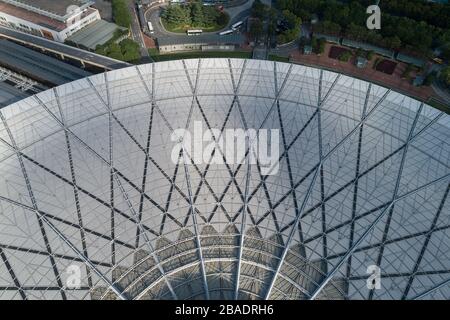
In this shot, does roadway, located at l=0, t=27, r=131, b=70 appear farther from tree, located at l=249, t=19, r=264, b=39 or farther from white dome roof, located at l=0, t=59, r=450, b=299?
white dome roof, located at l=0, t=59, r=450, b=299

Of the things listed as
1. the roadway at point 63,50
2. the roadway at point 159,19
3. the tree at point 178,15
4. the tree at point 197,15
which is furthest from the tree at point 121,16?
the tree at point 197,15

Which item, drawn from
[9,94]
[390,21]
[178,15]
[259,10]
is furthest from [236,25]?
[9,94]

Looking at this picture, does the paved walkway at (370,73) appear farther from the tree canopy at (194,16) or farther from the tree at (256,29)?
the tree canopy at (194,16)

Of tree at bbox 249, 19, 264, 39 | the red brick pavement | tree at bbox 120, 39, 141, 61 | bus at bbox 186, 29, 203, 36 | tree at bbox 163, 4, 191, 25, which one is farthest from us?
tree at bbox 163, 4, 191, 25

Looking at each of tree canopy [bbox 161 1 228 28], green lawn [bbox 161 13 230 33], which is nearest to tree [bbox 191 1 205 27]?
tree canopy [bbox 161 1 228 28]

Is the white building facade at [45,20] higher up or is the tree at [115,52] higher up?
the white building facade at [45,20]

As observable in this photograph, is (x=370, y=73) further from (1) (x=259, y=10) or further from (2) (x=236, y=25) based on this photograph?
(2) (x=236, y=25)

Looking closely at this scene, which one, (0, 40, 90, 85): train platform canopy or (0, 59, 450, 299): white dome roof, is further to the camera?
(0, 40, 90, 85): train platform canopy
